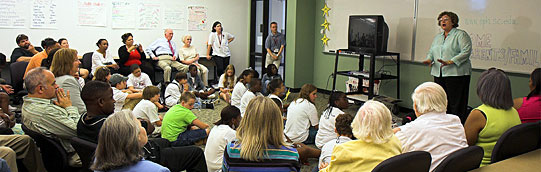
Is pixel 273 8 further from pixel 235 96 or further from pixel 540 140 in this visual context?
pixel 540 140

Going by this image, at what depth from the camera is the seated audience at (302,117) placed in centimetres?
439

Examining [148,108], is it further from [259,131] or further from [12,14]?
[12,14]

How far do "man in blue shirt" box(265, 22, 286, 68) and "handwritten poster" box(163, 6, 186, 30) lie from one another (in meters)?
1.75

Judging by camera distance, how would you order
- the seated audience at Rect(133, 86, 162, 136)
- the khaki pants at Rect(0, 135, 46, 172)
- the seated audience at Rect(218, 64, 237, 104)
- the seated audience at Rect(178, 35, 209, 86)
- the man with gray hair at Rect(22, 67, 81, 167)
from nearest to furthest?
the khaki pants at Rect(0, 135, 46, 172), the man with gray hair at Rect(22, 67, 81, 167), the seated audience at Rect(133, 86, 162, 136), the seated audience at Rect(218, 64, 237, 104), the seated audience at Rect(178, 35, 209, 86)

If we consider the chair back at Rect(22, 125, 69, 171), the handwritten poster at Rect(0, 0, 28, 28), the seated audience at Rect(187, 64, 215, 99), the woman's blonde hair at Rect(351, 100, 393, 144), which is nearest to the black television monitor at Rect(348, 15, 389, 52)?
the seated audience at Rect(187, 64, 215, 99)

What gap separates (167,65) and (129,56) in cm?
69

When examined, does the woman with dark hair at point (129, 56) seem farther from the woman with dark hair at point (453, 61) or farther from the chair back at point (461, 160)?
the chair back at point (461, 160)

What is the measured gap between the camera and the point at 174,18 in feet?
29.3

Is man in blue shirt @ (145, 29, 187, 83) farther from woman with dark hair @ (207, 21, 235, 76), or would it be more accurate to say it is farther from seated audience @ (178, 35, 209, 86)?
woman with dark hair @ (207, 21, 235, 76)

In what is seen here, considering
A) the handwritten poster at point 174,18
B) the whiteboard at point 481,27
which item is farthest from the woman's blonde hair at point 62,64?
the handwritten poster at point 174,18

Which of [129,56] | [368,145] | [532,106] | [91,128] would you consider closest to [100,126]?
[91,128]

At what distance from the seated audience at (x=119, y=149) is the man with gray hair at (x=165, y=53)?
622 cm

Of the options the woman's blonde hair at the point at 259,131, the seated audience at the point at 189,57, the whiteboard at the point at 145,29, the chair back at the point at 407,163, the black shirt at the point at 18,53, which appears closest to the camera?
the chair back at the point at 407,163

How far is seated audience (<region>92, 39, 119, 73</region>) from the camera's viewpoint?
7281 millimetres
